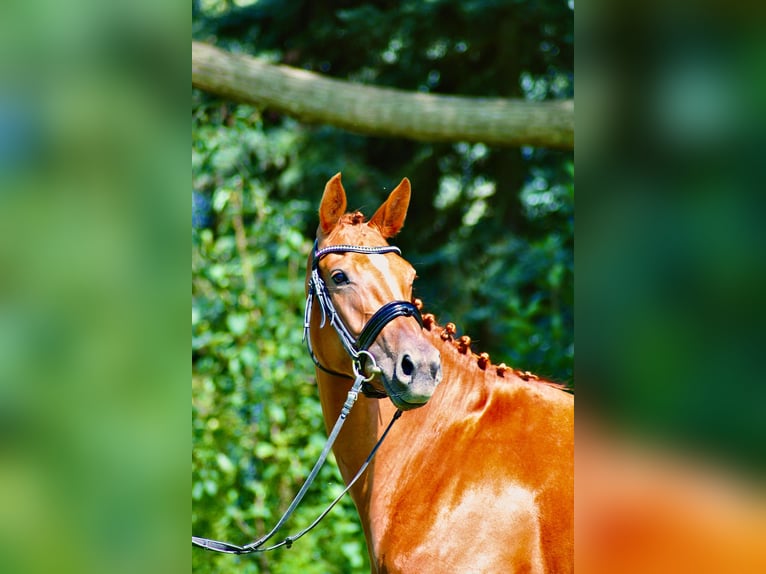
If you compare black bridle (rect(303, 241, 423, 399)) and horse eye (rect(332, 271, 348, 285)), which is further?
horse eye (rect(332, 271, 348, 285))

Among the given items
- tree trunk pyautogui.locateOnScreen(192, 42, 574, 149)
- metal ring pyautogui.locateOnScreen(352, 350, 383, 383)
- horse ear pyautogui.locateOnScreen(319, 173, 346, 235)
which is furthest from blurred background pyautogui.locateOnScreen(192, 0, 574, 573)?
metal ring pyautogui.locateOnScreen(352, 350, 383, 383)

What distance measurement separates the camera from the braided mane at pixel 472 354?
9.02ft

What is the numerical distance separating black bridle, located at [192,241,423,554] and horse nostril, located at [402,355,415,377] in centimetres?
10

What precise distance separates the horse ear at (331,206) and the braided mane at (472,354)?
42 centimetres

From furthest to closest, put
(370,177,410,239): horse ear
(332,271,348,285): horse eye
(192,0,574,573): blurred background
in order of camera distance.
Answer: (192,0,574,573): blurred background, (370,177,410,239): horse ear, (332,271,348,285): horse eye

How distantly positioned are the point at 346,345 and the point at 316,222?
3644 millimetres

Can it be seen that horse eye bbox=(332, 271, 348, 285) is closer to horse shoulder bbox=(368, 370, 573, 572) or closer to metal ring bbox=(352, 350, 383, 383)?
metal ring bbox=(352, 350, 383, 383)

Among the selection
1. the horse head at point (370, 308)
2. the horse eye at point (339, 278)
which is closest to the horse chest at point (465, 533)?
the horse head at point (370, 308)

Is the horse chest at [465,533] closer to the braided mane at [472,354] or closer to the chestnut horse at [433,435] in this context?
the chestnut horse at [433,435]

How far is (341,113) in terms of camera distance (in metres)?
5.61

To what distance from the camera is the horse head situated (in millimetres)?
2449
